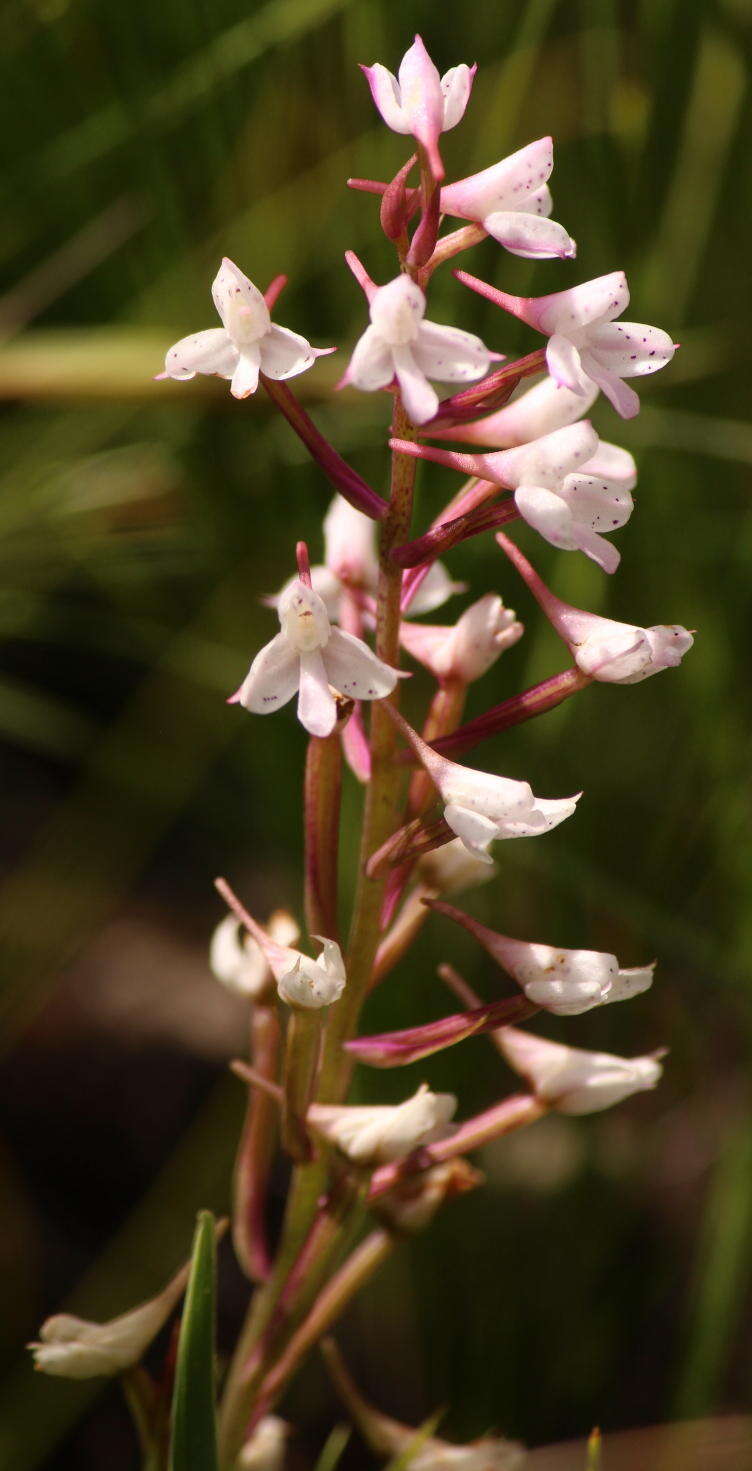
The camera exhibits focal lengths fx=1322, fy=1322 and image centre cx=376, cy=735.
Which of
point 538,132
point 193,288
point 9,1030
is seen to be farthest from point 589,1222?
point 538,132

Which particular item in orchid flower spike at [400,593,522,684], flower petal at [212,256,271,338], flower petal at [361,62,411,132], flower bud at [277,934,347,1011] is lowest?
flower bud at [277,934,347,1011]

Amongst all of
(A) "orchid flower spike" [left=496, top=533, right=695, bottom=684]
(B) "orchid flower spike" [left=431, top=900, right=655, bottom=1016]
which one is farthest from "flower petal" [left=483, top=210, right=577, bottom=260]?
(B) "orchid flower spike" [left=431, top=900, right=655, bottom=1016]

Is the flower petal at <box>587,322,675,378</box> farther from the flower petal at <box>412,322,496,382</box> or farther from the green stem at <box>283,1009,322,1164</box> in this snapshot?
the green stem at <box>283,1009,322,1164</box>

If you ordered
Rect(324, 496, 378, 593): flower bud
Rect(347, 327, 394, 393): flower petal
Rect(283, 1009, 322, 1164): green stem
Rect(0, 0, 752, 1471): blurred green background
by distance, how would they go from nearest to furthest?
Rect(347, 327, 394, 393): flower petal < Rect(283, 1009, 322, 1164): green stem < Rect(324, 496, 378, 593): flower bud < Rect(0, 0, 752, 1471): blurred green background

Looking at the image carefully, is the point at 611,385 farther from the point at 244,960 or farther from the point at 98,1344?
the point at 98,1344

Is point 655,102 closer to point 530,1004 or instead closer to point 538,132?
point 538,132

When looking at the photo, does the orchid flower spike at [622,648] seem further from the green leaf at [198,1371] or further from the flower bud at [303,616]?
the green leaf at [198,1371]

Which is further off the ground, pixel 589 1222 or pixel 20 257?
pixel 20 257

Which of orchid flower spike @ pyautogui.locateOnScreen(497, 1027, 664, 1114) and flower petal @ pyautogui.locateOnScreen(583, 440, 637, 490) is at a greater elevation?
flower petal @ pyautogui.locateOnScreen(583, 440, 637, 490)
